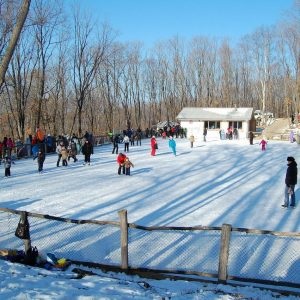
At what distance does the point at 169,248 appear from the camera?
9000 mm

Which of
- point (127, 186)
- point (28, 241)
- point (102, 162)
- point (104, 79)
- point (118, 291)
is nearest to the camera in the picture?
point (118, 291)

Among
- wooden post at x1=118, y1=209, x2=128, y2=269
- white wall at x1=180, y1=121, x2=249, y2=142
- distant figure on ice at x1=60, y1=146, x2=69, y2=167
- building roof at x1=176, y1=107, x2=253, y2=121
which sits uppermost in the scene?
building roof at x1=176, y1=107, x2=253, y2=121

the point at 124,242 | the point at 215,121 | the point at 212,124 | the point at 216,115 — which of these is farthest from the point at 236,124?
the point at 124,242

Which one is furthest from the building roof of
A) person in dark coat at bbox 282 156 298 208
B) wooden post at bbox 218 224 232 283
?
wooden post at bbox 218 224 232 283

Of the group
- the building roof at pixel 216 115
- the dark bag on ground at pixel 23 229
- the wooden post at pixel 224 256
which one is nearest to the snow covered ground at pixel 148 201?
the wooden post at pixel 224 256

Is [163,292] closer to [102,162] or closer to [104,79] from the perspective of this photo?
[102,162]

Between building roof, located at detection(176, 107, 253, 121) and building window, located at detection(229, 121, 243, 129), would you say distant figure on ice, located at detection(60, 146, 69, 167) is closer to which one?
building roof, located at detection(176, 107, 253, 121)

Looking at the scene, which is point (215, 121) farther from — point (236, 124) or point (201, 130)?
point (236, 124)

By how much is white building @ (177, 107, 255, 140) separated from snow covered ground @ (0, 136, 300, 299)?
69.9 ft

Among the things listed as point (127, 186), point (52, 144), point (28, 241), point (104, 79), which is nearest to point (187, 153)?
point (52, 144)

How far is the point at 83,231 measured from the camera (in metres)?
9.79

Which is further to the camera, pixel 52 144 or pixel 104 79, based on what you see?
pixel 104 79

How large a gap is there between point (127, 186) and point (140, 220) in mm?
5037

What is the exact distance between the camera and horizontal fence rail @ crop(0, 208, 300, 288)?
7684mm
